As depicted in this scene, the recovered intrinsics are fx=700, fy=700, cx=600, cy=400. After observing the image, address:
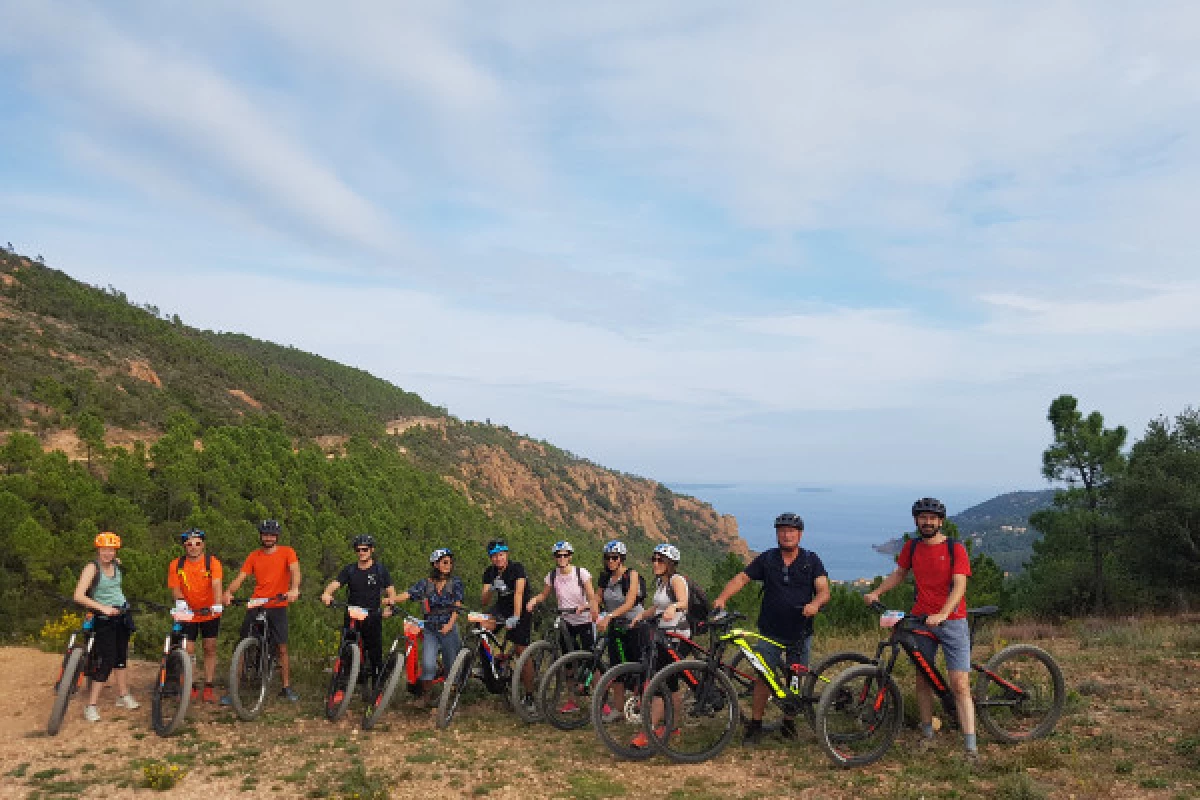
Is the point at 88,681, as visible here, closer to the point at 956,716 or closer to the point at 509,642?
the point at 509,642

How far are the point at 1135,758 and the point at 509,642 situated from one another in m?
6.14

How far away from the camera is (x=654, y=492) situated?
368ft

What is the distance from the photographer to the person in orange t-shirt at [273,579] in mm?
7680

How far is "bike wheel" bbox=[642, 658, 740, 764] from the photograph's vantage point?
242 inches

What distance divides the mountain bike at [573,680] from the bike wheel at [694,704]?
98cm

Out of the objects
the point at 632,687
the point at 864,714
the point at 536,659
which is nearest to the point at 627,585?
the point at 632,687

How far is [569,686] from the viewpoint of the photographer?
7516 millimetres

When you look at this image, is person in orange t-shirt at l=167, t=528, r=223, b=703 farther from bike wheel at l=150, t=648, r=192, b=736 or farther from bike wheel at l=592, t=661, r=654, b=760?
bike wheel at l=592, t=661, r=654, b=760

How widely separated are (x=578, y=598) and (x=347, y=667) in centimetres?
255

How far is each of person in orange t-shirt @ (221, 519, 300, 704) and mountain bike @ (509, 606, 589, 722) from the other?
2586mm

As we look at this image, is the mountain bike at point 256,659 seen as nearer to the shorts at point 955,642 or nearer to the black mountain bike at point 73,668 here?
the black mountain bike at point 73,668

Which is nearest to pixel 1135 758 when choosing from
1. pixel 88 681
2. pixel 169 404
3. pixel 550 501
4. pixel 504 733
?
pixel 504 733

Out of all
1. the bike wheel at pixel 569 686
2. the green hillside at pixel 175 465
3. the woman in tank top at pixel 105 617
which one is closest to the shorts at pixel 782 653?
the bike wheel at pixel 569 686

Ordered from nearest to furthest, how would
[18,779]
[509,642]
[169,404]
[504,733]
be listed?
[18,779] → [504,733] → [509,642] → [169,404]
